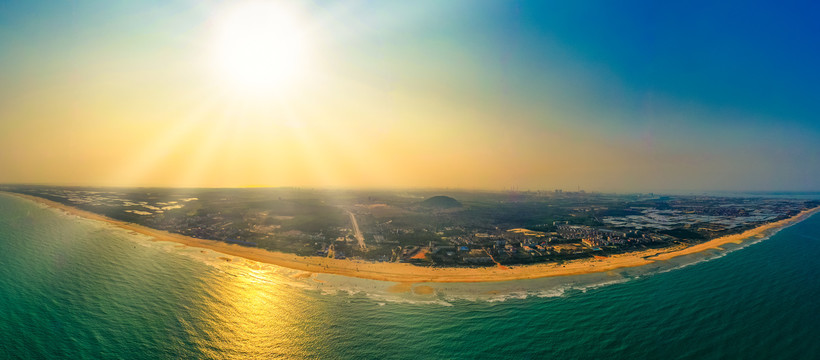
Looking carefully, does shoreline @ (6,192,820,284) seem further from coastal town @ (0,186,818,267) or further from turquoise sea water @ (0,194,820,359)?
turquoise sea water @ (0,194,820,359)

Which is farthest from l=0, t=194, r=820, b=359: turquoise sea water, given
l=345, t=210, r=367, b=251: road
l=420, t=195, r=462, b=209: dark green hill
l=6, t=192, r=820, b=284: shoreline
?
l=420, t=195, r=462, b=209: dark green hill

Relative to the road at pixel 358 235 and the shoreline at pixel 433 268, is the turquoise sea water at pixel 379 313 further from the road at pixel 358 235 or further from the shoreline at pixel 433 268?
the road at pixel 358 235

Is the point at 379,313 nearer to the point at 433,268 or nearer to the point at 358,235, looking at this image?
the point at 433,268

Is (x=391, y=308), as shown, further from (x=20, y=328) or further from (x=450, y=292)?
(x=20, y=328)

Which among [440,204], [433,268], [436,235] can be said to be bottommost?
[433,268]

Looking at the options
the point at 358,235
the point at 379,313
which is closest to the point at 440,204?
the point at 358,235

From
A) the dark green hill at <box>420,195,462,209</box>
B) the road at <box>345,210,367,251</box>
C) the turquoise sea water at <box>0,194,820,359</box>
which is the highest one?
the dark green hill at <box>420,195,462,209</box>

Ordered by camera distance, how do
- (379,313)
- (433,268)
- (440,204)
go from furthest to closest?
(440,204)
(433,268)
(379,313)

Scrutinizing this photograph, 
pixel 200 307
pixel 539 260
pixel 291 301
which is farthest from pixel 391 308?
pixel 539 260
